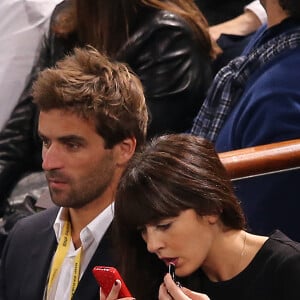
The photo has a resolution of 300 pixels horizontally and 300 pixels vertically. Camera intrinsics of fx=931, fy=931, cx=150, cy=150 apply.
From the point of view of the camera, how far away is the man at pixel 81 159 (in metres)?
1.80

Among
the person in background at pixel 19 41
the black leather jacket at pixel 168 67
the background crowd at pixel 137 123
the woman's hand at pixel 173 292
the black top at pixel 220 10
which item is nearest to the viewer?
the woman's hand at pixel 173 292

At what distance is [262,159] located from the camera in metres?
1.94

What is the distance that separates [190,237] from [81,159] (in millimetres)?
383

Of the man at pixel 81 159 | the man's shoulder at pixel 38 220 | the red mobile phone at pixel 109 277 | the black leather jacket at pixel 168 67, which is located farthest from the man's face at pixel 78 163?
the black leather jacket at pixel 168 67

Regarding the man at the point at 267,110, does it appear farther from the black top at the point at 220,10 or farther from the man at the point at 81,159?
the black top at the point at 220,10

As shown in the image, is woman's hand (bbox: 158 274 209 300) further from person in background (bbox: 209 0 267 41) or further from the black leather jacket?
person in background (bbox: 209 0 267 41)

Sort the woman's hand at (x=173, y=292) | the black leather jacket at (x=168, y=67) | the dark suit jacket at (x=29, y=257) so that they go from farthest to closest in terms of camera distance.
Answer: the black leather jacket at (x=168, y=67) < the dark suit jacket at (x=29, y=257) < the woman's hand at (x=173, y=292)

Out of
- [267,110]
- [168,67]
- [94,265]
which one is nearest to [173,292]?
[94,265]

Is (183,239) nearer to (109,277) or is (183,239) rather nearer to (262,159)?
(109,277)

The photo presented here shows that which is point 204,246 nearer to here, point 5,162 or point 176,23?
point 176,23

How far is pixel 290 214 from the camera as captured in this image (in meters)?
2.04

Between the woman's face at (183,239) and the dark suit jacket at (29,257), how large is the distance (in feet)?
0.93

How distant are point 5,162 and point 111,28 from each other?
52 cm

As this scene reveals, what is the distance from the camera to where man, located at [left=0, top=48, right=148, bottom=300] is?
5.92 ft
